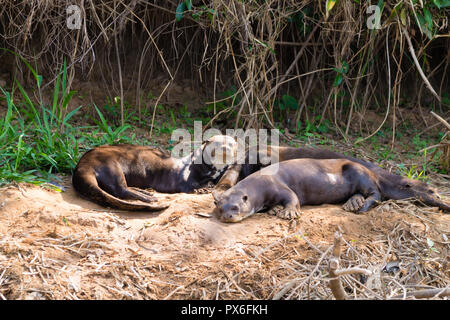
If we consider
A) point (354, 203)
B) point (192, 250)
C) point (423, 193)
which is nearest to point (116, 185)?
point (192, 250)

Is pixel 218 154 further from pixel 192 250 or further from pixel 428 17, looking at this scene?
pixel 428 17

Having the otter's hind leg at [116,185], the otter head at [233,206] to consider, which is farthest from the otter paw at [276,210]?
the otter's hind leg at [116,185]

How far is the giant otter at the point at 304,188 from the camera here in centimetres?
346

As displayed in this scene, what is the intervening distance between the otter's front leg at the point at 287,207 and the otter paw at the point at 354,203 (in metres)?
0.37

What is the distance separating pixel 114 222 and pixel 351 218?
1577 mm

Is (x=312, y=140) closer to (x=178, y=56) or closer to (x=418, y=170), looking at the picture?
(x=418, y=170)

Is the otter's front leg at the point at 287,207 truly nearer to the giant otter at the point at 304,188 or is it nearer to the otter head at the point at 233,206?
the giant otter at the point at 304,188

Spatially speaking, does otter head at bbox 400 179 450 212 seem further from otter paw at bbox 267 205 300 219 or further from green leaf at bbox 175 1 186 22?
green leaf at bbox 175 1 186 22

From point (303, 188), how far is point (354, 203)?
388 mm

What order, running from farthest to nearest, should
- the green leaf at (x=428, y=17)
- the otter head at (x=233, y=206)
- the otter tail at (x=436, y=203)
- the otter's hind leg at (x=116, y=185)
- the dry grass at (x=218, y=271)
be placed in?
the green leaf at (x=428, y=17)
the otter tail at (x=436, y=203)
the otter's hind leg at (x=116, y=185)
the otter head at (x=233, y=206)
the dry grass at (x=218, y=271)

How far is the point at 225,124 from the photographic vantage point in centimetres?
548

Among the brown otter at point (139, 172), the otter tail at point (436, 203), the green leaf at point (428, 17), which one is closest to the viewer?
the brown otter at point (139, 172)

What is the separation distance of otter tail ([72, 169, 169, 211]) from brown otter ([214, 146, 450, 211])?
20.1 inches

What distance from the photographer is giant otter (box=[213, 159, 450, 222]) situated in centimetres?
346
